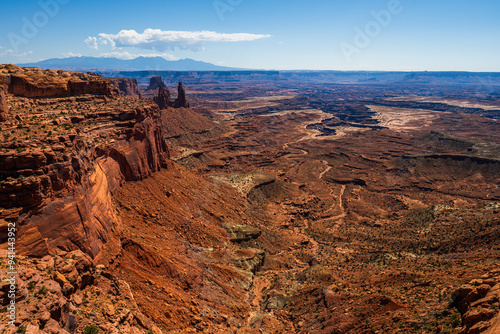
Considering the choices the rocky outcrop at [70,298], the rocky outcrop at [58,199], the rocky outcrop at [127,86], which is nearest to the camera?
the rocky outcrop at [70,298]

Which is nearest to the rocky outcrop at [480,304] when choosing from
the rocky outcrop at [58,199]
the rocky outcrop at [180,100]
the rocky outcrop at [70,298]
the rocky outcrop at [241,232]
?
the rocky outcrop at [70,298]

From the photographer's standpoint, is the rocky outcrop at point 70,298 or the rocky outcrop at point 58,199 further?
the rocky outcrop at point 58,199

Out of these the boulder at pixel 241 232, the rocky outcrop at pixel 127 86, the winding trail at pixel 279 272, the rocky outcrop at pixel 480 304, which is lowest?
the winding trail at pixel 279 272

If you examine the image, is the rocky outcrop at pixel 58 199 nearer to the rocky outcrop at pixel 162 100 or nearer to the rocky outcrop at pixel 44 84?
the rocky outcrop at pixel 44 84

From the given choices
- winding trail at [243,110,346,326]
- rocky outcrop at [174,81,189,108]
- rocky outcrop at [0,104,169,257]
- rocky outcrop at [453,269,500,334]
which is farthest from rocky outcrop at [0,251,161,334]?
rocky outcrop at [174,81,189,108]

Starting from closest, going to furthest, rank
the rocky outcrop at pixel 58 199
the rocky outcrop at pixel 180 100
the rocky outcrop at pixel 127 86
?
the rocky outcrop at pixel 58 199 → the rocky outcrop at pixel 180 100 → the rocky outcrop at pixel 127 86

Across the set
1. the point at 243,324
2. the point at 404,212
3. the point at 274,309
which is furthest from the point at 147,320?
the point at 404,212

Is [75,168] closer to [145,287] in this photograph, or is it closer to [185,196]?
[145,287]

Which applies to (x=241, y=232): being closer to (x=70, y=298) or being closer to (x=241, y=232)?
(x=241, y=232)

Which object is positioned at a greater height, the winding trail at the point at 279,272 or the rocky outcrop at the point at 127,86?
the rocky outcrop at the point at 127,86

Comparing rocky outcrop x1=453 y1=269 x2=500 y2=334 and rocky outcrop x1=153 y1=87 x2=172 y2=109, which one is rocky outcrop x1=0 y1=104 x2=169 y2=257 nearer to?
rocky outcrop x1=453 y1=269 x2=500 y2=334

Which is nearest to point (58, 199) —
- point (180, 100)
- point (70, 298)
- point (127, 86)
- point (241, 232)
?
point (70, 298)

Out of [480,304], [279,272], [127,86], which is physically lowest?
[279,272]
